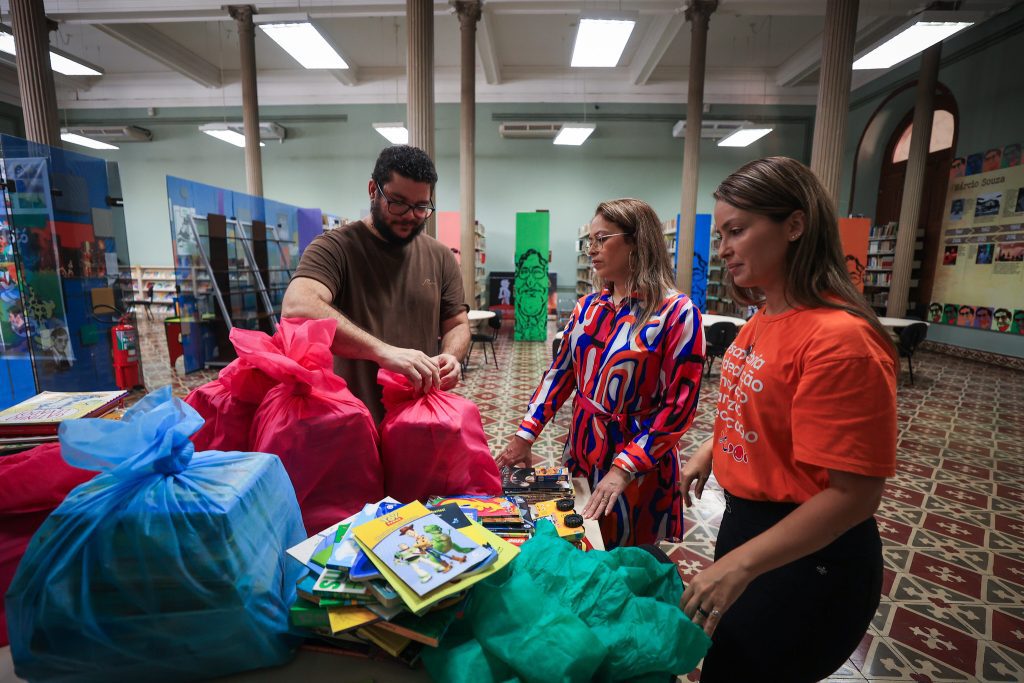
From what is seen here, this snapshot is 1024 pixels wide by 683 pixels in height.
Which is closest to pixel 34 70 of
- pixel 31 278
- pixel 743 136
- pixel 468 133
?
pixel 31 278

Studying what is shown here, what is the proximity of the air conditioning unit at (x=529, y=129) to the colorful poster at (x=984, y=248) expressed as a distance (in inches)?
311

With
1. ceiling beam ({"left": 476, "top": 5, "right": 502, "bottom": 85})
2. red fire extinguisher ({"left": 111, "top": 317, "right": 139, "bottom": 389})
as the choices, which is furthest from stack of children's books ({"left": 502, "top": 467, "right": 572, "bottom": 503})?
ceiling beam ({"left": 476, "top": 5, "right": 502, "bottom": 85})

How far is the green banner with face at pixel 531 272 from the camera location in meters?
10.6

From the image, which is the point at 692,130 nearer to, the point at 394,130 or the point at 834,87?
the point at 834,87

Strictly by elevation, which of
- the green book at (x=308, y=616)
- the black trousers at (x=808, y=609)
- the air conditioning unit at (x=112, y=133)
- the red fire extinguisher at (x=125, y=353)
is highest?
the air conditioning unit at (x=112, y=133)

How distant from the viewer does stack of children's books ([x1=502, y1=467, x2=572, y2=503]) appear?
130cm

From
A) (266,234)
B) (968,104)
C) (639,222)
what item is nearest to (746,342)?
(639,222)

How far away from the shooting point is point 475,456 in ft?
3.84

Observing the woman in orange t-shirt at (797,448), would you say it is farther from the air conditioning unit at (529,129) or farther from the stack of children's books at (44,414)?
the air conditioning unit at (529,129)

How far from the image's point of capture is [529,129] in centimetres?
1134

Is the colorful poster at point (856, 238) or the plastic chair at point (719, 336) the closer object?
the plastic chair at point (719, 336)

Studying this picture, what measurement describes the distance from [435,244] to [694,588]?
1527 millimetres

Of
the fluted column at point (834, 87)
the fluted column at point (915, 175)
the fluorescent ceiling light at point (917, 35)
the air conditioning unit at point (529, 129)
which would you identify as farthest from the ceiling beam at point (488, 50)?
the fluted column at point (915, 175)

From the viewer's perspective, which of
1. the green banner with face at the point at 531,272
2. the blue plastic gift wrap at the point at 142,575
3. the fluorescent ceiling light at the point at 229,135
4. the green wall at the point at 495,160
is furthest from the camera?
the green wall at the point at 495,160
